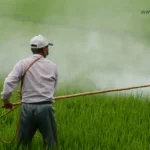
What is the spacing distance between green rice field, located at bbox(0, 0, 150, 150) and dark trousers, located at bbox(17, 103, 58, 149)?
0.14 m

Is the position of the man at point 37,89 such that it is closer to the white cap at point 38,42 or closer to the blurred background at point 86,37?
the white cap at point 38,42

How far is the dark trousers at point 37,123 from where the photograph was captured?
12.0ft

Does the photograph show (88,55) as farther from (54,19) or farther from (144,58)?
(54,19)

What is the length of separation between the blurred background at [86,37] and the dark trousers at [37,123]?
9.08 feet

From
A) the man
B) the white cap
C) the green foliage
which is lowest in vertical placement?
the green foliage

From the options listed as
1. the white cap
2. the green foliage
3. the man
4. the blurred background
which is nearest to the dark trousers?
the man

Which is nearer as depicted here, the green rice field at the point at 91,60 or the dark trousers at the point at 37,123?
the dark trousers at the point at 37,123

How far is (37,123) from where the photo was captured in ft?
12.2

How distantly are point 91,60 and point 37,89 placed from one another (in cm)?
517

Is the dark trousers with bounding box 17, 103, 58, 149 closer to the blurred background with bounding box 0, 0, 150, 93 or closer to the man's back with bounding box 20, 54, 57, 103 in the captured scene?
the man's back with bounding box 20, 54, 57, 103

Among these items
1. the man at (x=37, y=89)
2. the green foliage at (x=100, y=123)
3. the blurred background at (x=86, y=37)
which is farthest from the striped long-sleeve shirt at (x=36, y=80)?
the blurred background at (x=86, y=37)

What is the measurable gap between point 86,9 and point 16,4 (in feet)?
5.70

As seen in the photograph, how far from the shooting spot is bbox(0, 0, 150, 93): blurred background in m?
7.66

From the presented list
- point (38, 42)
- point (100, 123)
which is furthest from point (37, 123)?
point (100, 123)
